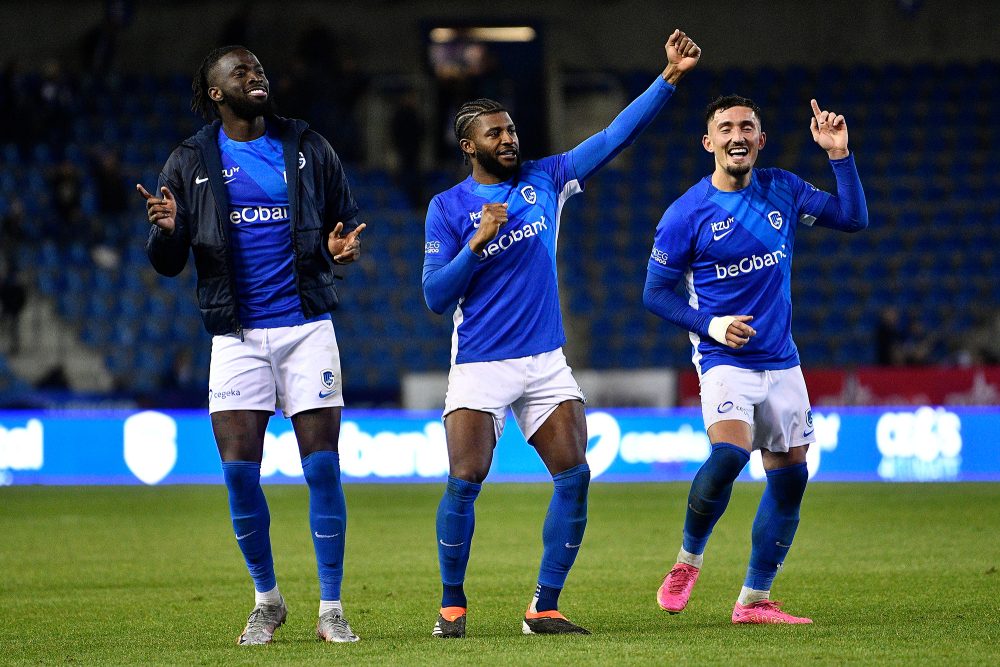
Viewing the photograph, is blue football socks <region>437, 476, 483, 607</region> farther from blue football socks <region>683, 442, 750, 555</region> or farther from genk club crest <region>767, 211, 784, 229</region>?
genk club crest <region>767, 211, 784, 229</region>

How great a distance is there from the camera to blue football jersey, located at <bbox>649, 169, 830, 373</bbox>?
6301 millimetres

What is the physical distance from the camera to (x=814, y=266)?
2055cm

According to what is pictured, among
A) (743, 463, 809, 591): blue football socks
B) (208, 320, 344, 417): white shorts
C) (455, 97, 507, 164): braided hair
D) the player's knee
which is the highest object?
(455, 97, 507, 164): braided hair

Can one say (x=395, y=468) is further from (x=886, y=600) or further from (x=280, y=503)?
(x=886, y=600)

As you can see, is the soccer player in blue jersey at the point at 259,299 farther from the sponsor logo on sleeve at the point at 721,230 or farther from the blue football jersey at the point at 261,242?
the sponsor logo on sleeve at the point at 721,230

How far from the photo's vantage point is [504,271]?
604cm

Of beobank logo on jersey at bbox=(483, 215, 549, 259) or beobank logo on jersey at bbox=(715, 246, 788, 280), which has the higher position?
beobank logo on jersey at bbox=(483, 215, 549, 259)

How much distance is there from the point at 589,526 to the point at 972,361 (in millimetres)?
9028

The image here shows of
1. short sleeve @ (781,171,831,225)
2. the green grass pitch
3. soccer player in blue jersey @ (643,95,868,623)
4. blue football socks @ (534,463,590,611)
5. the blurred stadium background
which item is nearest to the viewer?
the green grass pitch

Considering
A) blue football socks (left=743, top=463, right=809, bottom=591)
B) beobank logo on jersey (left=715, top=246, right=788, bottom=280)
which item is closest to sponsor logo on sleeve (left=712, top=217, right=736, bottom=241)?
beobank logo on jersey (left=715, top=246, right=788, bottom=280)

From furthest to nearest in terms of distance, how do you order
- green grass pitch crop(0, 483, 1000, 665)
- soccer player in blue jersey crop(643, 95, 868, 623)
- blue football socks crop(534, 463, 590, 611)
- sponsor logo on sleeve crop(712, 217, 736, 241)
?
sponsor logo on sleeve crop(712, 217, 736, 241), soccer player in blue jersey crop(643, 95, 868, 623), blue football socks crop(534, 463, 590, 611), green grass pitch crop(0, 483, 1000, 665)

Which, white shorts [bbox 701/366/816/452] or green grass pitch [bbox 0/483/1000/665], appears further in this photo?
white shorts [bbox 701/366/816/452]

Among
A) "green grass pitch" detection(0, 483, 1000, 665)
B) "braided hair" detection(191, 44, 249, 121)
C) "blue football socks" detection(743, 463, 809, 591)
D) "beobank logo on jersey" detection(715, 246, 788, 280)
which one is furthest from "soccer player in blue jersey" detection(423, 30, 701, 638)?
"braided hair" detection(191, 44, 249, 121)

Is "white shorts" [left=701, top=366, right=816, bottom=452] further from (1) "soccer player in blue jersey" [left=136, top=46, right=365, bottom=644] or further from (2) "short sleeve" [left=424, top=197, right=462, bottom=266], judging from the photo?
(1) "soccer player in blue jersey" [left=136, top=46, right=365, bottom=644]
